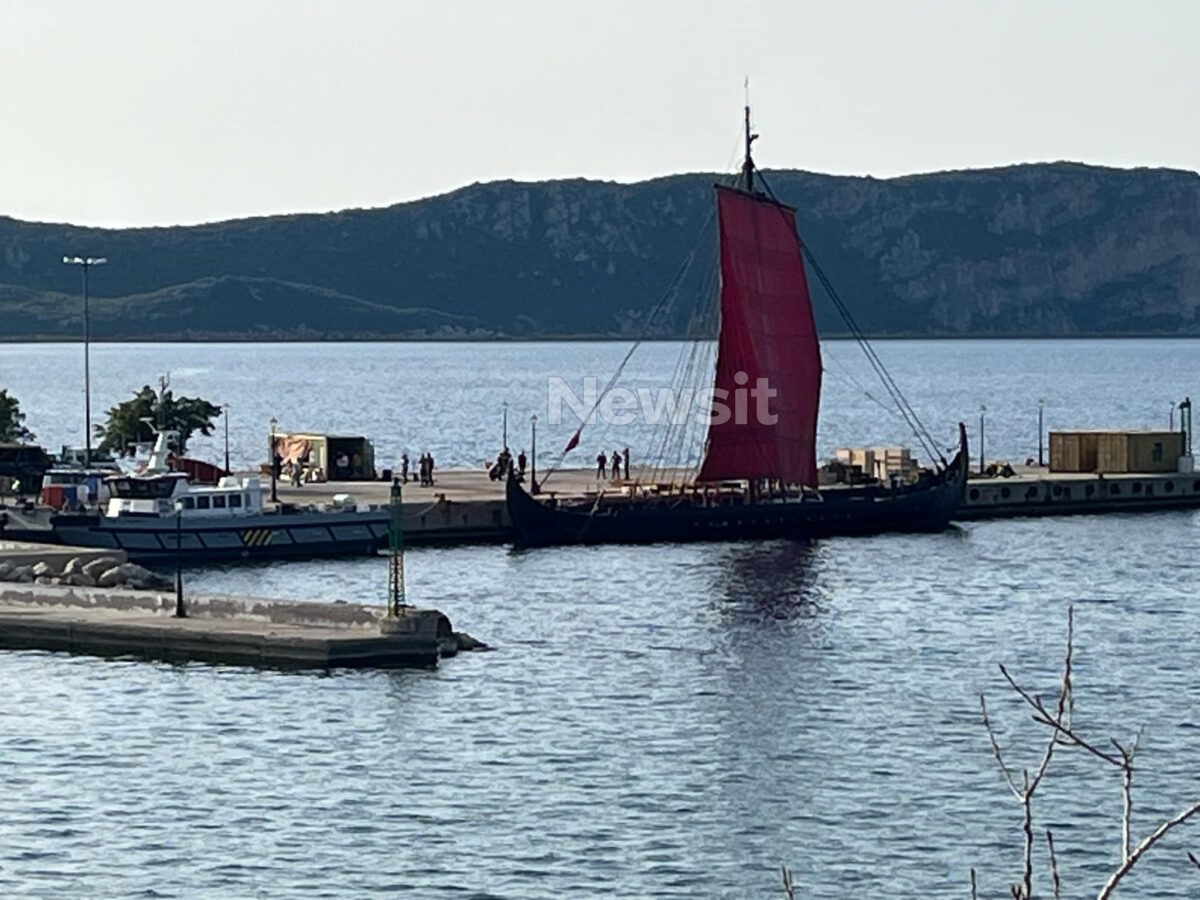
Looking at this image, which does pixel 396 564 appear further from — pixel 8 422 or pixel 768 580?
pixel 8 422

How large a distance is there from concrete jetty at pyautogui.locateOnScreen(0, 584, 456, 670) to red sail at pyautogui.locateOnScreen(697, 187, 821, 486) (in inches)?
1474

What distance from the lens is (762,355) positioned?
103562mm

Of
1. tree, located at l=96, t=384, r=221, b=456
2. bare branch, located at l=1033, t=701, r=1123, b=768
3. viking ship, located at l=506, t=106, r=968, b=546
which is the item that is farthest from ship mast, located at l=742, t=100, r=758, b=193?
bare branch, located at l=1033, t=701, r=1123, b=768

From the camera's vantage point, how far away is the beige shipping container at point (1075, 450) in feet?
366

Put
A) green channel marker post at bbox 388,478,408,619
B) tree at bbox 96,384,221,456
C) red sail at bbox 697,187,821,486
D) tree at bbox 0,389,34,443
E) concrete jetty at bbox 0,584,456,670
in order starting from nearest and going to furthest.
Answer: green channel marker post at bbox 388,478,408,619 < concrete jetty at bbox 0,584,456,670 < red sail at bbox 697,187,821,486 < tree at bbox 96,384,221,456 < tree at bbox 0,389,34,443

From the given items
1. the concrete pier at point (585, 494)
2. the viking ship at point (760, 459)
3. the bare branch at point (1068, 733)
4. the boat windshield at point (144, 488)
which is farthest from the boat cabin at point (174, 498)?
the bare branch at point (1068, 733)

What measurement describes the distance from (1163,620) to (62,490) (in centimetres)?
3742

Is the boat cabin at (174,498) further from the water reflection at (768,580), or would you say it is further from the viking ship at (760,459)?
the water reflection at (768,580)

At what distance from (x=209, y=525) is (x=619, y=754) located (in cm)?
3640

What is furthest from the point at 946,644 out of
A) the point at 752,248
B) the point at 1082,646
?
the point at 752,248

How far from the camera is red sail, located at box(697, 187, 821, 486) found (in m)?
101

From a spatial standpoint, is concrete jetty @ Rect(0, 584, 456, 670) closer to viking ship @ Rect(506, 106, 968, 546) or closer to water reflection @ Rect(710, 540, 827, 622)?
water reflection @ Rect(710, 540, 827, 622)

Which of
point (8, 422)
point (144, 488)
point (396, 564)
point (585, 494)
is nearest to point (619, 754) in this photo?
point (396, 564)

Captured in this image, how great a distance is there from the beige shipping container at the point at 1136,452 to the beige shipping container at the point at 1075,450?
0.28 metres
